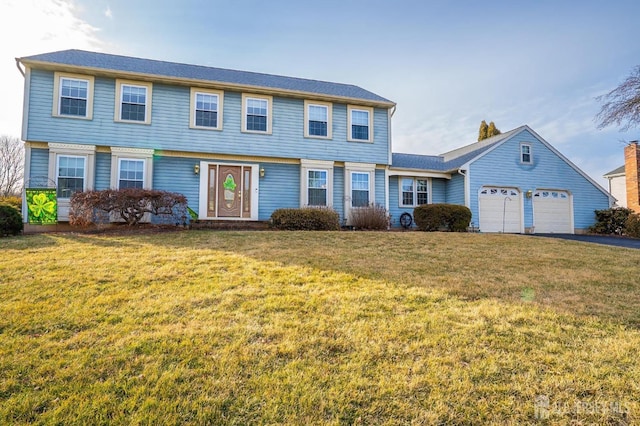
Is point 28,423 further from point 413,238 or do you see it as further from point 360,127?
point 360,127

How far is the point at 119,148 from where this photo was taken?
10.9 metres

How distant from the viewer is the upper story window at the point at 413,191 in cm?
1484

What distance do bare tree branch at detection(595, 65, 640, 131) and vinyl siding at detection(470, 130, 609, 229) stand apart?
2.37 m

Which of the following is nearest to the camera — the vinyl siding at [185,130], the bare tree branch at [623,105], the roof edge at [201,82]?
the roof edge at [201,82]

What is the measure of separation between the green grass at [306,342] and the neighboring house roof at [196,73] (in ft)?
26.1

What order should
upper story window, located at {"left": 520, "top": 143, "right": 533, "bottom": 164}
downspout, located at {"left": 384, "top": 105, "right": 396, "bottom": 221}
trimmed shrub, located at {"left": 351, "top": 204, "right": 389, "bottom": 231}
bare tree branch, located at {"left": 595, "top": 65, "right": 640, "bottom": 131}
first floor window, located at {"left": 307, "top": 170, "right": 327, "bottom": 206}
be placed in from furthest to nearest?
upper story window, located at {"left": 520, "top": 143, "right": 533, "bottom": 164} → downspout, located at {"left": 384, "top": 105, "right": 396, "bottom": 221} → bare tree branch, located at {"left": 595, "top": 65, "right": 640, "bottom": 131} → first floor window, located at {"left": 307, "top": 170, "right": 327, "bottom": 206} → trimmed shrub, located at {"left": 351, "top": 204, "right": 389, "bottom": 231}

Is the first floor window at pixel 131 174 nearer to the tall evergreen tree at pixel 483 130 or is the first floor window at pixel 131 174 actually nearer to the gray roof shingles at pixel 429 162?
the gray roof shingles at pixel 429 162

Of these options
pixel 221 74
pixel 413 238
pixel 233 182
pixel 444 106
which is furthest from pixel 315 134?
pixel 444 106

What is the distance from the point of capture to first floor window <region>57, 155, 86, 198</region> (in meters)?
10.4

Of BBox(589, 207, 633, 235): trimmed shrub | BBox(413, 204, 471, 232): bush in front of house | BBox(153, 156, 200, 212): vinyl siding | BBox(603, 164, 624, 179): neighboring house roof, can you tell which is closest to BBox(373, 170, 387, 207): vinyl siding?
BBox(413, 204, 471, 232): bush in front of house

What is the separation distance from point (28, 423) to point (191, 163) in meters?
10.8

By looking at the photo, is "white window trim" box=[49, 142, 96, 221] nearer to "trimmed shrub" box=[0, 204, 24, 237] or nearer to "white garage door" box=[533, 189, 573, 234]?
"trimmed shrub" box=[0, 204, 24, 237]

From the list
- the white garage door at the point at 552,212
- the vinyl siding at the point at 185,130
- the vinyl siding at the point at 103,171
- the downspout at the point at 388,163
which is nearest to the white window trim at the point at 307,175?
the vinyl siding at the point at 185,130

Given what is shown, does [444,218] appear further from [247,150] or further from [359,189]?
[247,150]
